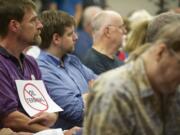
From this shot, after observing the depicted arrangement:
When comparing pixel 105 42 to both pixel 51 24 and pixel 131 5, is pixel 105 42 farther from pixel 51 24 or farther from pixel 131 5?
pixel 131 5

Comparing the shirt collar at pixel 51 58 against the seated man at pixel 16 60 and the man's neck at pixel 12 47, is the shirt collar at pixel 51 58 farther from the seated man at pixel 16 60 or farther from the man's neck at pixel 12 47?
the man's neck at pixel 12 47

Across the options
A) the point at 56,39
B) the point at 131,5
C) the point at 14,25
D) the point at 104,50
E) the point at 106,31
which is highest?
the point at 14,25

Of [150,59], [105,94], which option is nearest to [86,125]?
[105,94]

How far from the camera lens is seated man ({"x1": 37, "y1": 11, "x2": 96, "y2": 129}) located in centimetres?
362

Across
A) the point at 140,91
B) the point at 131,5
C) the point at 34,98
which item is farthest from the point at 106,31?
the point at 131,5

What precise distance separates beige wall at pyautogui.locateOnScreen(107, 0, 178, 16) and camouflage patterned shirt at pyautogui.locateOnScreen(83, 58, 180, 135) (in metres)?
8.58

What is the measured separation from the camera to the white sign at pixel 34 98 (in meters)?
3.26

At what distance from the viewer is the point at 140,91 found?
205 cm

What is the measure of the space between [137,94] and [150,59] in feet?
0.44

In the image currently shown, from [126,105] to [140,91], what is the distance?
7 cm

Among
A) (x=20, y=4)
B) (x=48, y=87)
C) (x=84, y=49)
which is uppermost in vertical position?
(x=20, y=4)

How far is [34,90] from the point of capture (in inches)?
133

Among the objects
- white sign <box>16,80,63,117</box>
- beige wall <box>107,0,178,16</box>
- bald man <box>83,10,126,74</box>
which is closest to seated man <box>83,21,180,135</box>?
white sign <box>16,80,63,117</box>

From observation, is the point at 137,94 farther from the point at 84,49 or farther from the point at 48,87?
the point at 84,49
